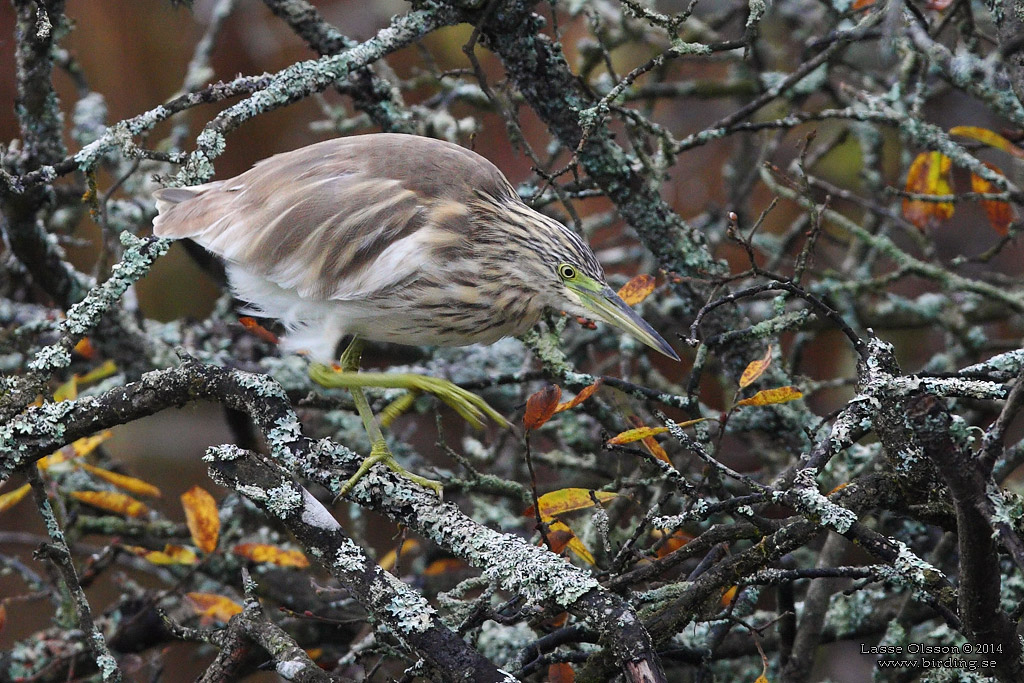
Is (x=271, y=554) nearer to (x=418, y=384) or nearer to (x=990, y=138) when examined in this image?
(x=418, y=384)

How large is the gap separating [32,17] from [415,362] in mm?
1258

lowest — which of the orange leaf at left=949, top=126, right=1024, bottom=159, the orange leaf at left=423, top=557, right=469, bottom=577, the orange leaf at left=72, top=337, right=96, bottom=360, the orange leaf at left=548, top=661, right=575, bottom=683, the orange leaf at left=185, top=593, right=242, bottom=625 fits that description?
the orange leaf at left=185, top=593, right=242, bottom=625

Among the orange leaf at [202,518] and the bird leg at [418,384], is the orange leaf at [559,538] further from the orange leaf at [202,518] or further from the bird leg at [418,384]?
the orange leaf at [202,518]

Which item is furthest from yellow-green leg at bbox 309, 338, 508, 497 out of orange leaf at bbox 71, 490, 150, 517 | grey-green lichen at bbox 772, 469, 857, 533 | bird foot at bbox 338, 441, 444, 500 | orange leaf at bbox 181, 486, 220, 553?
orange leaf at bbox 71, 490, 150, 517

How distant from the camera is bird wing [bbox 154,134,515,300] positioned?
1.69m

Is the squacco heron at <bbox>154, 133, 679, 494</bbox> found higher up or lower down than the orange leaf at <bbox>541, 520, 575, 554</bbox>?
higher up

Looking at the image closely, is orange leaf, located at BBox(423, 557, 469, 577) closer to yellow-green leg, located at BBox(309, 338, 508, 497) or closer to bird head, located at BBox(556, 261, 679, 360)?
yellow-green leg, located at BBox(309, 338, 508, 497)

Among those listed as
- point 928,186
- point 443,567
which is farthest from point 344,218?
point 928,186

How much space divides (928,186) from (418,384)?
4.50 ft

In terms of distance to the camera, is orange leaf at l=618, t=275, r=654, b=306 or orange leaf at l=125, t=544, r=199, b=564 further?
orange leaf at l=125, t=544, r=199, b=564

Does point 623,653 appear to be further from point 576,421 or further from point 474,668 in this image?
point 576,421

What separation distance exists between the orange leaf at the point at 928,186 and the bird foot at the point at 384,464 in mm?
1366

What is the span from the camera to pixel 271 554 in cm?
204

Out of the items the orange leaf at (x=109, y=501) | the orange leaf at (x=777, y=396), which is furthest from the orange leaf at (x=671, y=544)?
the orange leaf at (x=109, y=501)
